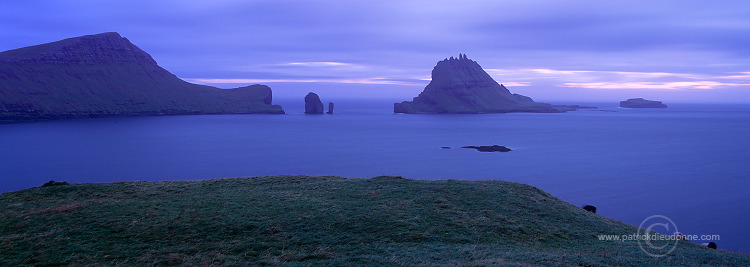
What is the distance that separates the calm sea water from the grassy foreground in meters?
22.7

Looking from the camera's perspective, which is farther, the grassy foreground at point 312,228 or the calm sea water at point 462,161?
A: the calm sea water at point 462,161

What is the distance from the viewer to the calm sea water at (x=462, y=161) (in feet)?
156

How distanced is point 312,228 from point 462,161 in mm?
59399

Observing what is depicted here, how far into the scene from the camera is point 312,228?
1658 centimetres

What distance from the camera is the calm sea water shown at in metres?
47.6

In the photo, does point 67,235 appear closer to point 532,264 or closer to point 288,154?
point 532,264

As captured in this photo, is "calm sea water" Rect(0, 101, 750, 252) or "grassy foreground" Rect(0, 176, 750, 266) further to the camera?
"calm sea water" Rect(0, 101, 750, 252)

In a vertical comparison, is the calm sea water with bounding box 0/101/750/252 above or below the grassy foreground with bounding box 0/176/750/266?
below

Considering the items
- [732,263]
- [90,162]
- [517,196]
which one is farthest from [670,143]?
[90,162]

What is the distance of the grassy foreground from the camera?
13.5m

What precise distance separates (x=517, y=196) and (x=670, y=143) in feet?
311

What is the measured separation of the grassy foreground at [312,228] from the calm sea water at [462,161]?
2270 cm

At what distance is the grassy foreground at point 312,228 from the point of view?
13539 millimetres

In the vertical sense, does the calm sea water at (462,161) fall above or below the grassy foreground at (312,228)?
below
